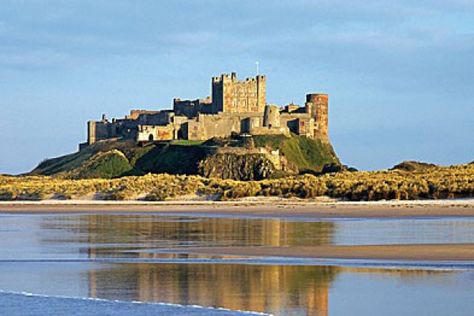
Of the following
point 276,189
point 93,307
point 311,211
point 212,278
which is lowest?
point 93,307

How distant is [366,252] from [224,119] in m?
51.6

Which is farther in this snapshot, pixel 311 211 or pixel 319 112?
pixel 319 112

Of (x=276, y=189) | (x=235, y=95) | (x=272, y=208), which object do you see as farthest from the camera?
(x=235, y=95)

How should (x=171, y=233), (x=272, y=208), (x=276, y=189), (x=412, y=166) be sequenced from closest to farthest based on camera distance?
(x=171, y=233)
(x=272, y=208)
(x=276, y=189)
(x=412, y=166)

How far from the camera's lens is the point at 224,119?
65.9m

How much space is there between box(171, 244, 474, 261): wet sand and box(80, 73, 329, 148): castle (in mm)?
47085

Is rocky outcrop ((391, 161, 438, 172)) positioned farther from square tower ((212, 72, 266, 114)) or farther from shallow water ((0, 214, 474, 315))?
shallow water ((0, 214, 474, 315))

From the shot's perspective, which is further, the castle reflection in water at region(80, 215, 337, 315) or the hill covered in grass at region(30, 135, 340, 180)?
the hill covered in grass at region(30, 135, 340, 180)

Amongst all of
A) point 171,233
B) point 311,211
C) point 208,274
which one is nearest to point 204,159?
point 311,211

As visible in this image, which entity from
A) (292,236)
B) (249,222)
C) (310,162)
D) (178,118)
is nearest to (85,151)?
(178,118)

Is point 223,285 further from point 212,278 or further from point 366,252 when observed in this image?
point 366,252

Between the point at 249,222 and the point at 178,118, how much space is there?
1703 inches

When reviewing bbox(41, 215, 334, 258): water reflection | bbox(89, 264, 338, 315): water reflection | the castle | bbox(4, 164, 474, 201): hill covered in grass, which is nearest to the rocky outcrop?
bbox(4, 164, 474, 201): hill covered in grass

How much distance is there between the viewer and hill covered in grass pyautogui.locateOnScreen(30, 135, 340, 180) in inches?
2114
